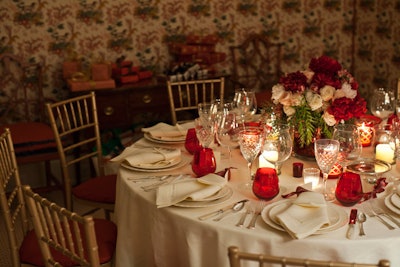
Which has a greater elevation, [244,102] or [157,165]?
[244,102]

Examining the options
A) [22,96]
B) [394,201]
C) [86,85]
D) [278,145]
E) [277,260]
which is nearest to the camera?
[277,260]

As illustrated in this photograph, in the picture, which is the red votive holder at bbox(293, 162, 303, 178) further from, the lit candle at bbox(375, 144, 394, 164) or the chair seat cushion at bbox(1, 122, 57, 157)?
the chair seat cushion at bbox(1, 122, 57, 157)

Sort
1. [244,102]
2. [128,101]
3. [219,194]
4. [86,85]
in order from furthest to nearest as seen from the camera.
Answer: [128,101]
[86,85]
[244,102]
[219,194]

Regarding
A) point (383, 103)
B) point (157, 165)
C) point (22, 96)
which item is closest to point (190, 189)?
point (157, 165)

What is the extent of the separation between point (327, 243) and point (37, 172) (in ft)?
9.87

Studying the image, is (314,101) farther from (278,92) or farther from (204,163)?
(204,163)

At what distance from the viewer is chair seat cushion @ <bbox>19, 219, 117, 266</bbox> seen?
197cm

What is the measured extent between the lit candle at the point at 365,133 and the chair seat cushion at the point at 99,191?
1.20 m

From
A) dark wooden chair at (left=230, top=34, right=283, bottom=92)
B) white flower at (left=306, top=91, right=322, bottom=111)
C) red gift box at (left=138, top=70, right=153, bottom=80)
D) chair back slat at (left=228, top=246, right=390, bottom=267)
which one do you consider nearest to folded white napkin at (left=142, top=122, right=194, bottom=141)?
white flower at (left=306, top=91, right=322, bottom=111)

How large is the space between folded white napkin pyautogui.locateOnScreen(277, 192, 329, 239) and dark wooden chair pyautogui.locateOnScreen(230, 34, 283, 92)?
2.96 meters

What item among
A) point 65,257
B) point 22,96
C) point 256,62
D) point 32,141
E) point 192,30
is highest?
point 192,30

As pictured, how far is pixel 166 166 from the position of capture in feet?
6.91

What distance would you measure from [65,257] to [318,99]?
1128 mm

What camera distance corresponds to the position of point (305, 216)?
1.62 metres
